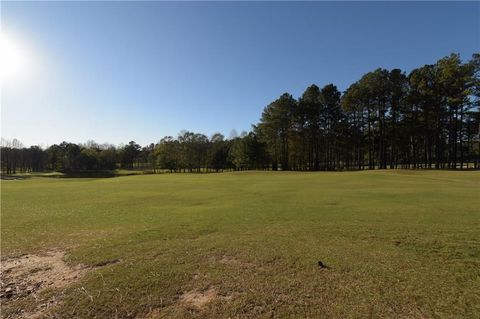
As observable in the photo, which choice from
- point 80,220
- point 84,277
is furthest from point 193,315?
point 80,220

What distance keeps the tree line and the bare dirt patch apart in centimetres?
5975

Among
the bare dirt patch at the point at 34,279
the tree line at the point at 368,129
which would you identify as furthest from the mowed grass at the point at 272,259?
the tree line at the point at 368,129

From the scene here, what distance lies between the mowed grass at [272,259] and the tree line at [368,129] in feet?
162

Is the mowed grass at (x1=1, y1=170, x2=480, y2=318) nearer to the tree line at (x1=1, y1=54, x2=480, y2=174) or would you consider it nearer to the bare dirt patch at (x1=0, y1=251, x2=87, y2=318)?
the bare dirt patch at (x1=0, y1=251, x2=87, y2=318)

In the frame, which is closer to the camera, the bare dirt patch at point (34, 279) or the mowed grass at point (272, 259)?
the mowed grass at point (272, 259)

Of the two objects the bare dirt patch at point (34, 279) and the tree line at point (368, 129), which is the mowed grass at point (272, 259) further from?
the tree line at point (368, 129)

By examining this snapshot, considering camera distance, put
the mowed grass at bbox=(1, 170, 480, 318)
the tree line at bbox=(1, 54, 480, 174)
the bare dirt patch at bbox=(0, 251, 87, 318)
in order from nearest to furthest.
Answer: the mowed grass at bbox=(1, 170, 480, 318)
the bare dirt patch at bbox=(0, 251, 87, 318)
the tree line at bbox=(1, 54, 480, 174)

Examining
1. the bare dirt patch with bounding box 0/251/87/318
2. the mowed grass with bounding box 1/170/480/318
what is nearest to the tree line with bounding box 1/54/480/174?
the mowed grass with bounding box 1/170/480/318

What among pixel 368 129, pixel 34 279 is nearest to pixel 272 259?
pixel 34 279

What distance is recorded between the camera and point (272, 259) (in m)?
7.30

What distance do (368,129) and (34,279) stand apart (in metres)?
68.7

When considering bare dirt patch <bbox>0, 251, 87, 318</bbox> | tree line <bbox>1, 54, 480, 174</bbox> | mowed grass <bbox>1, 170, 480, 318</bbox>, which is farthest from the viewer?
tree line <bbox>1, 54, 480, 174</bbox>

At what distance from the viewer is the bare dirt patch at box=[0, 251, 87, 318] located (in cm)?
524

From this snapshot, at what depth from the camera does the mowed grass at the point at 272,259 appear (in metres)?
5.01
